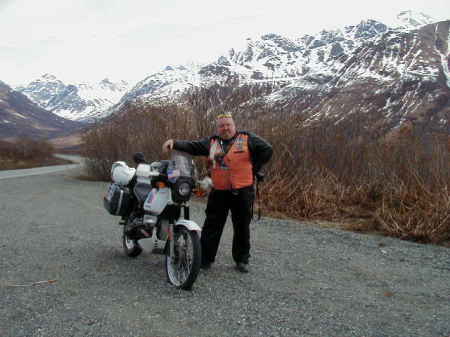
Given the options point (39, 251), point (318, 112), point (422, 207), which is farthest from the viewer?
point (318, 112)

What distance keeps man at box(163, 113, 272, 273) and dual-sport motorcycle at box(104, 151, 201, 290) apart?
1.17ft

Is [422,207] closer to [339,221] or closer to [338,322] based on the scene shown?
[339,221]

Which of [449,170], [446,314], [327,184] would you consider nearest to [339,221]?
[327,184]

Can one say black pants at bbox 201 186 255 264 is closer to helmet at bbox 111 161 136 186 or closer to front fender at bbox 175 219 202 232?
front fender at bbox 175 219 202 232

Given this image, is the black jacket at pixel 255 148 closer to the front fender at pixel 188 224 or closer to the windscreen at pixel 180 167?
the windscreen at pixel 180 167

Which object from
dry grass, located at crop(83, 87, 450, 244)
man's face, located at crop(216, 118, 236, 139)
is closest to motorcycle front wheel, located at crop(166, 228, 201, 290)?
man's face, located at crop(216, 118, 236, 139)

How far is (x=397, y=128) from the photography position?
10039 mm

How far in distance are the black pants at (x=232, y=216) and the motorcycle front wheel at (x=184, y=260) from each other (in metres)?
0.66

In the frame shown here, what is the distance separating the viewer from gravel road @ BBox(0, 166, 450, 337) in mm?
3719

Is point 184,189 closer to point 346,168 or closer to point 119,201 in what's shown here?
point 119,201

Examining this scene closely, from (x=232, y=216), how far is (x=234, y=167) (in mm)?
652

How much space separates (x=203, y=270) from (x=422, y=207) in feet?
15.2

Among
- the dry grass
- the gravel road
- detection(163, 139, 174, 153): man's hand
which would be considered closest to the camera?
the gravel road

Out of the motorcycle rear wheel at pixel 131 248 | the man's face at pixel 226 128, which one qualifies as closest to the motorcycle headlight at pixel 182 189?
the man's face at pixel 226 128
